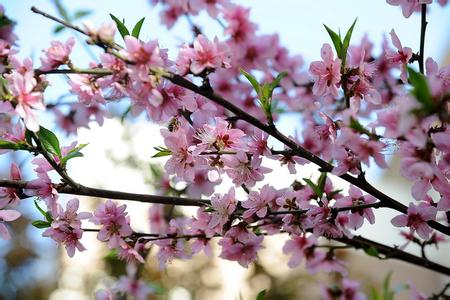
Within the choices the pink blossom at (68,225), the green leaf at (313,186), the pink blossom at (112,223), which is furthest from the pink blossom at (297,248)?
the pink blossom at (68,225)

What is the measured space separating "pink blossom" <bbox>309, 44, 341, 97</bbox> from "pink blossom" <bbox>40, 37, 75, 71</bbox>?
0.52 meters

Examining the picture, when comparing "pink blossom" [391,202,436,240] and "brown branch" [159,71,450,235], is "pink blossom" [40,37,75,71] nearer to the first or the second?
"brown branch" [159,71,450,235]

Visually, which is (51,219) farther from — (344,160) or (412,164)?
(412,164)

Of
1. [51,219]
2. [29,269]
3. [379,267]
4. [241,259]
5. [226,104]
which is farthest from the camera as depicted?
[379,267]

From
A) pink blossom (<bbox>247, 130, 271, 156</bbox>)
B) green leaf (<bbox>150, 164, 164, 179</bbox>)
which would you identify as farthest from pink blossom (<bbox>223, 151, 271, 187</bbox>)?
green leaf (<bbox>150, 164, 164, 179</bbox>)

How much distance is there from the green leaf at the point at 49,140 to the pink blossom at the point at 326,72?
1.90 feet

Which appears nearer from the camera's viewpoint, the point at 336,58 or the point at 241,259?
the point at 336,58

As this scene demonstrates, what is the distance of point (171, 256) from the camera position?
4.50ft

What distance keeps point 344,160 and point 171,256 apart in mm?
626

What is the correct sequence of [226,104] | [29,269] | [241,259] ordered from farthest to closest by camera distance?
[29,269] < [241,259] < [226,104]

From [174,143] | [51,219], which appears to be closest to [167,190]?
[51,219]

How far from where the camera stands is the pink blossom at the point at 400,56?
1.14 metres

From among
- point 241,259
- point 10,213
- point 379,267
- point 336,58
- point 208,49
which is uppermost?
point 379,267

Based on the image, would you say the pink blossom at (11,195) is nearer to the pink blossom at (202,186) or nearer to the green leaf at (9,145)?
the green leaf at (9,145)
